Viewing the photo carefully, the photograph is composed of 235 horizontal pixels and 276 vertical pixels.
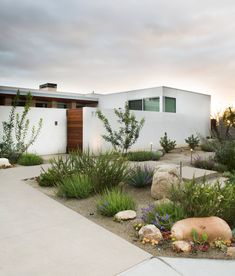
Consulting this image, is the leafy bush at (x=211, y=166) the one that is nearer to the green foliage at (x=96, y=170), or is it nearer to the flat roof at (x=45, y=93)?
the green foliage at (x=96, y=170)

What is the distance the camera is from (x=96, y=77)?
50.1ft

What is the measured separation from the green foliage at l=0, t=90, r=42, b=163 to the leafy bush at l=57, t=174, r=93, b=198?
179 inches

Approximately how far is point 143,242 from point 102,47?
856 centimetres

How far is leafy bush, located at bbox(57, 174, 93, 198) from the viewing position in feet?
15.1

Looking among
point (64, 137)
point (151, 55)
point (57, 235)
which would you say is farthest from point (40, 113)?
point (57, 235)

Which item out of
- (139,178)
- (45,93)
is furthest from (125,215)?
(45,93)

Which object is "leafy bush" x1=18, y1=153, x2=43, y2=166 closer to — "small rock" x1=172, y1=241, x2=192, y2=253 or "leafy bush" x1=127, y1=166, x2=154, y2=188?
"leafy bush" x1=127, y1=166, x2=154, y2=188

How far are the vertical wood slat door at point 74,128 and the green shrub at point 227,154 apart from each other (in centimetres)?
558

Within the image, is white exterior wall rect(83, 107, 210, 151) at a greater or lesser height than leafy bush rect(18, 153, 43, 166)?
greater

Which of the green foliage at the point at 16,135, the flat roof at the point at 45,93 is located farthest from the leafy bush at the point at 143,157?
the flat roof at the point at 45,93

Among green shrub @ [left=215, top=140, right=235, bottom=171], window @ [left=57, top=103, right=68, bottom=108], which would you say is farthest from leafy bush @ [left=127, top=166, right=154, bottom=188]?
A: window @ [left=57, top=103, right=68, bottom=108]

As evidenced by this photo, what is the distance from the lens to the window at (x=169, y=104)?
49.1ft

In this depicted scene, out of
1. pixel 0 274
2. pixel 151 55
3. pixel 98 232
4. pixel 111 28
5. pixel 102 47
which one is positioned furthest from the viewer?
pixel 151 55

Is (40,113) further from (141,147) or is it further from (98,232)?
(98,232)
